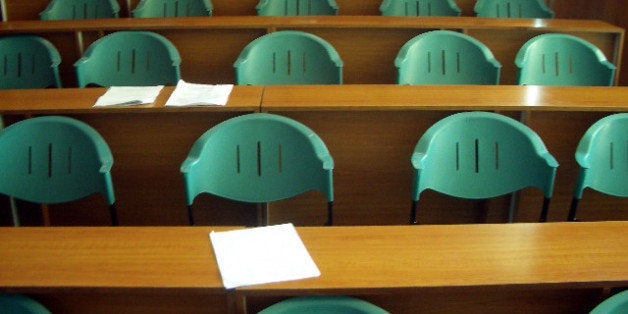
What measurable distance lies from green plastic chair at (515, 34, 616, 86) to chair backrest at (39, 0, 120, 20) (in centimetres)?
255

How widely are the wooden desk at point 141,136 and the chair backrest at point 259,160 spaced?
26 centimetres

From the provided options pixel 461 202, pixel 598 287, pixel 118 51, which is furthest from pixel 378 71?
pixel 598 287

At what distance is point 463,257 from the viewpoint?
1343mm

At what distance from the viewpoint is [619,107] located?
2184 mm

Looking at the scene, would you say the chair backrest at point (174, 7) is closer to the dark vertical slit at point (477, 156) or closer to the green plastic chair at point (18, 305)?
the dark vertical slit at point (477, 156)

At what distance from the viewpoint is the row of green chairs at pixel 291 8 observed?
3895 mm

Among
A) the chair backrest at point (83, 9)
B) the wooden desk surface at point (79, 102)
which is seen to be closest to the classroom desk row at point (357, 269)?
the wooden desk surface at point (79, 102)

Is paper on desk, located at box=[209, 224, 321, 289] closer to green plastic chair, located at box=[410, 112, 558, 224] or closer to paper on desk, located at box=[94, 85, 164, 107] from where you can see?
green plastic chair, located at box=[410, 112, 558, 224]

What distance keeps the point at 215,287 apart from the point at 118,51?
1.98m

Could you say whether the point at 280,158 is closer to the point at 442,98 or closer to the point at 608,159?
the point at 442,98

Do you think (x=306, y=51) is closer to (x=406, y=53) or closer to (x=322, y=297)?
(x=406, y=53)

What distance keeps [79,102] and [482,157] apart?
140 cm

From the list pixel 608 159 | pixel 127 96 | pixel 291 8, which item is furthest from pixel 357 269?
pixel 291 8

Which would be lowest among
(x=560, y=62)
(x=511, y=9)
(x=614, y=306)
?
(x=614, y=306)
